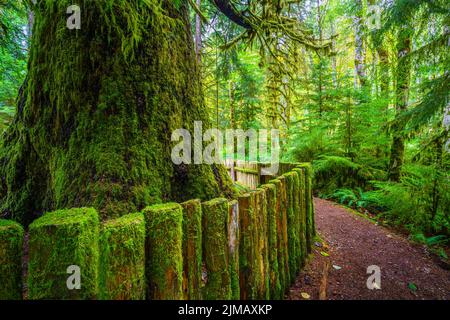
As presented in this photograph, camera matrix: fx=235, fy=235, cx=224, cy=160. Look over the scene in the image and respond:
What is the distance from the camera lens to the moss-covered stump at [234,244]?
2.01 meters

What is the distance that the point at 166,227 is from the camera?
5.18 ft

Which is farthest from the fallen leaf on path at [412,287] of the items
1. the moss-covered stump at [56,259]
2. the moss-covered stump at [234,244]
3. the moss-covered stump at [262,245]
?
the moss-covered stump at [56,259]

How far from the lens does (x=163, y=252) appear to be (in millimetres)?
1583

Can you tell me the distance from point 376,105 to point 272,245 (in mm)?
7874

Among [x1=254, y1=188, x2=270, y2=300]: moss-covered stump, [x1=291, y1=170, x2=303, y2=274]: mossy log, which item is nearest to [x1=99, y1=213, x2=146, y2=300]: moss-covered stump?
[x1=254, y1=188, x2=270, y2=300]: moss-covered stump

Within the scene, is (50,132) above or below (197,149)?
above

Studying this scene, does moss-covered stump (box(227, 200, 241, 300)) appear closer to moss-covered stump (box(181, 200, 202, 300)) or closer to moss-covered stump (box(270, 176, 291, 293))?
moss-covered stump (box(181, 200, 202, 300))

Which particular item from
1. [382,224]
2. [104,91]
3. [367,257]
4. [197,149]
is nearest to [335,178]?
[382,224]

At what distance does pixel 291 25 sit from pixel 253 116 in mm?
10396

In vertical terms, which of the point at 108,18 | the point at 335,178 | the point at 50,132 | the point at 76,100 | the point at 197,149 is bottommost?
the point at 335,178

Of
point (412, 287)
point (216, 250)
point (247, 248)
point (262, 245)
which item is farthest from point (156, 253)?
point (412, 287)

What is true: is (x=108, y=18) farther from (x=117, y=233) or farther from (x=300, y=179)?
(x=300, y=179)

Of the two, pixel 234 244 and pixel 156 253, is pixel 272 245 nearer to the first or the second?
pixel 234 244
